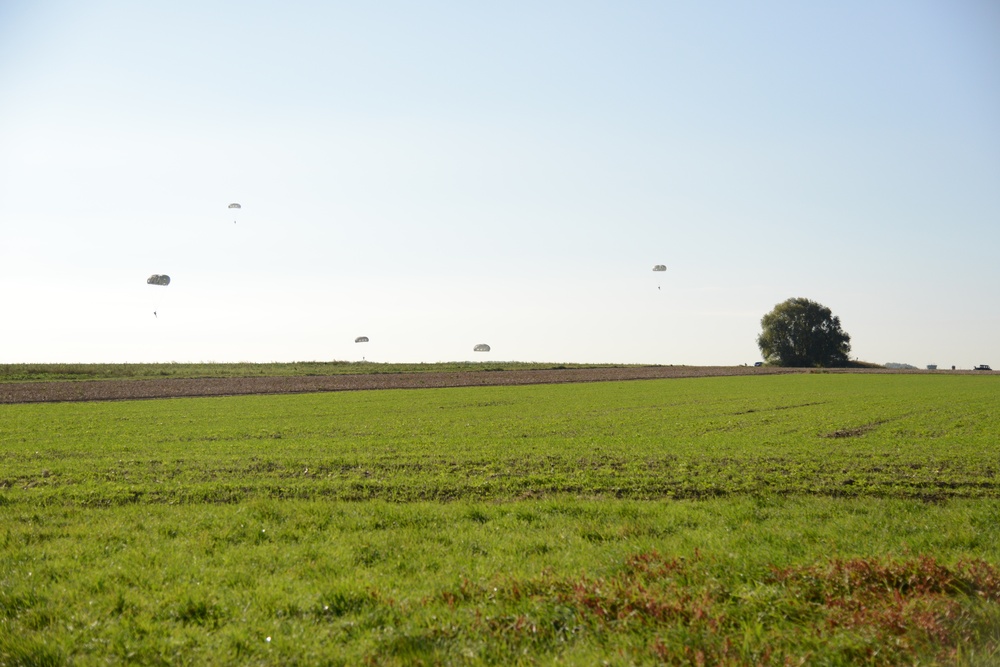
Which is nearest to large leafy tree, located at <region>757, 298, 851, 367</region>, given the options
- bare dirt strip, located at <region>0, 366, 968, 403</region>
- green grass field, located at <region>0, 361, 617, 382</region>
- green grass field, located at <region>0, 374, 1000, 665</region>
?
green grass field, located at <region>0, 361, 617, 382</region>

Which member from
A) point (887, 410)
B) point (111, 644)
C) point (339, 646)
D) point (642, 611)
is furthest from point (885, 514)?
point (887, 410)

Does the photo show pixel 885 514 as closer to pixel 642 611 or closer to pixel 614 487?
pixel 614 487

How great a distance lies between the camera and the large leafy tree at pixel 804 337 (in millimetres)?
136750

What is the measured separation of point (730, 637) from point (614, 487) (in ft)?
31.7

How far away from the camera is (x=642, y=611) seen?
8930mm

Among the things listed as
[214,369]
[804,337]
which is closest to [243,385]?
[214,369]

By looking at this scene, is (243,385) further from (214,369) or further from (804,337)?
(804,337)

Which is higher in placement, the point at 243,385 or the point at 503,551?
the point at 243,385

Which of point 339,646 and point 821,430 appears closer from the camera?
point 339,646

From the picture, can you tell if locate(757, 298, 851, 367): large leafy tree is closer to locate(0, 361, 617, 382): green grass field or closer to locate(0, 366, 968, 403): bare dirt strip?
locate(0, 361, 617, 382): green grass field

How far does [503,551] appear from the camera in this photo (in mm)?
11938

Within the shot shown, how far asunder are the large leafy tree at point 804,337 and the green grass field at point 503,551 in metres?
115

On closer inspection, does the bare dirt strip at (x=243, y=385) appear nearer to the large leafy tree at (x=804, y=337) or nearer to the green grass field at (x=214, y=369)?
the green grass field at (x=214, y=369)

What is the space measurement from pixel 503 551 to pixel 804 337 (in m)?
136
